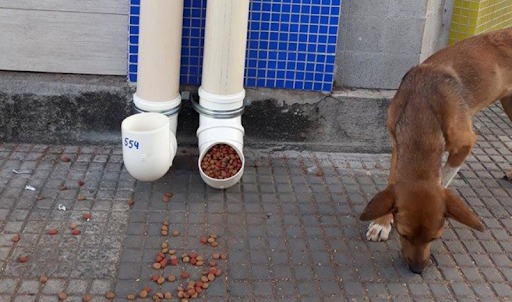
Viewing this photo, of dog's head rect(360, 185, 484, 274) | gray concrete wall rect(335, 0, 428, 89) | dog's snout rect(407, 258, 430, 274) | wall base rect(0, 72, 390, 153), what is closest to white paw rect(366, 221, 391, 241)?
dog's snout rect(407, 258, 430, 274)

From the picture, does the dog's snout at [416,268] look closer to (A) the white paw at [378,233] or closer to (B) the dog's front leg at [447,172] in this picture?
(A) the white paw at [378,233]

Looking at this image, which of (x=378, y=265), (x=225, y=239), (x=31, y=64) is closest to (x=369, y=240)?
(x=378, y=265)

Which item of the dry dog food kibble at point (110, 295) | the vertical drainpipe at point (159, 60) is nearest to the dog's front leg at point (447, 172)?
the vertical drainpipe at point (159, 60)

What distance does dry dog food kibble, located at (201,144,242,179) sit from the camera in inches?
210

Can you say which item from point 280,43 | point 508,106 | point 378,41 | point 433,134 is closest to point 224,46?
point 280,43

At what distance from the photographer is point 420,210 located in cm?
402

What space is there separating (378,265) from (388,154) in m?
1.92

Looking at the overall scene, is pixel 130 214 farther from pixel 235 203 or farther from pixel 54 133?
A: pixel 54 133

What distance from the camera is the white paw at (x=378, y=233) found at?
4.86 m

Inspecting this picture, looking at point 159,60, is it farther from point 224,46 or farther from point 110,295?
point 110,295

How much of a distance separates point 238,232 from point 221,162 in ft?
2.53

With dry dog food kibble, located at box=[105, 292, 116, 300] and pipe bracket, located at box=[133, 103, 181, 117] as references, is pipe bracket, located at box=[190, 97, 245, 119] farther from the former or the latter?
dry dog food kibble, located at box=[105, 292, 116, 300]

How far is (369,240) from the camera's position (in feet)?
16.0

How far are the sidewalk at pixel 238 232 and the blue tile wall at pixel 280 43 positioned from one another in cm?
70
